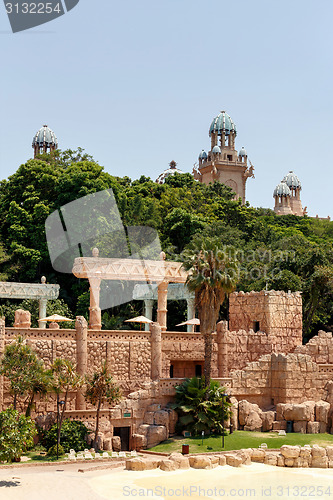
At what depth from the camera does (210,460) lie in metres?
33.7

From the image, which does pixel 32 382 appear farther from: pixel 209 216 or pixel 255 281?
pixel 209 216

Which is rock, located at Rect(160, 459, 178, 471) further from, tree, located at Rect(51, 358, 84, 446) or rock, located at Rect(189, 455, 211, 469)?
tree, located at Rect(51, 358, 84, 446)

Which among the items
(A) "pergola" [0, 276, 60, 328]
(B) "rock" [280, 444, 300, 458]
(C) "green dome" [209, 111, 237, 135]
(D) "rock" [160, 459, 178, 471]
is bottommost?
(D) "rock" [160, 459, 178, 471]

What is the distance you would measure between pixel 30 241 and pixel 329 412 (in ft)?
80.8

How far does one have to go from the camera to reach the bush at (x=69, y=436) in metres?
33.8

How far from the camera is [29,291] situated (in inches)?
1796

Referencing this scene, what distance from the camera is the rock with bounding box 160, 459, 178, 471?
1275 inches

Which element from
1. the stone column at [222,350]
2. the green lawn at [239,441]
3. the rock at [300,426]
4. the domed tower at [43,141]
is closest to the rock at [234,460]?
the green lawn at [239,441]

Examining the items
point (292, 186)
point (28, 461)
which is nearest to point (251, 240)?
point (28, 461)

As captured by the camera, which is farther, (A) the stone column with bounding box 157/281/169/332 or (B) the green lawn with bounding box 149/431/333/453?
(A) the stone column with bounding box 157/281/169/332

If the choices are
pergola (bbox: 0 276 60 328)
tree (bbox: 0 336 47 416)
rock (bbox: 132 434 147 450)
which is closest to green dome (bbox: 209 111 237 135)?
pergola (bbox: 0 276 60 328)

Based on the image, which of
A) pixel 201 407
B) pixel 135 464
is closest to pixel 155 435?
pixel 201 407

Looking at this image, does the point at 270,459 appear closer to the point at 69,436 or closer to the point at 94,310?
the point at 69,436

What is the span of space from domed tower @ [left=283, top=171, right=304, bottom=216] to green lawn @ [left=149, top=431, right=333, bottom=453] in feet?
247
